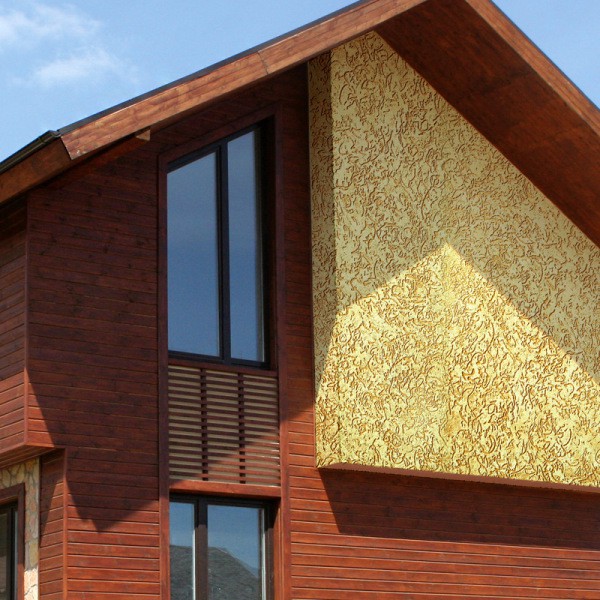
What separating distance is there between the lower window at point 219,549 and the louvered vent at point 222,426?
257mm

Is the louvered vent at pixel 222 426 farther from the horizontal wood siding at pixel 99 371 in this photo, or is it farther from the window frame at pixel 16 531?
the window frame at pixel 16 531

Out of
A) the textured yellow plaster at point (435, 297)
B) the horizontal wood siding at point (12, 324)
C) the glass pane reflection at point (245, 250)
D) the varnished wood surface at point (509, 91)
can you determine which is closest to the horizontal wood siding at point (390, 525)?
the textured yellow plaster at point (435, 297)

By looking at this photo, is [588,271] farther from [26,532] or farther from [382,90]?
[26,532]

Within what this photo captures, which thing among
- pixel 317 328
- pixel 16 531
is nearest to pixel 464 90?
pixel 317 328

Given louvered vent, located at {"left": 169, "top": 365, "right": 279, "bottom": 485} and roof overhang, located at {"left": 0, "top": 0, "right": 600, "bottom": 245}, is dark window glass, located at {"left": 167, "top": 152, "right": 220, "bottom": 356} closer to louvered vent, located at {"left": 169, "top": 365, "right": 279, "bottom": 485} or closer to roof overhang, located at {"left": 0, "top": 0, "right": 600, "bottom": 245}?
louvered vent, located at {"left": 169, "top": 365, "right": 279, "bottom": 485}

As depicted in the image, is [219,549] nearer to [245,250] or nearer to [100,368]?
[100,368]

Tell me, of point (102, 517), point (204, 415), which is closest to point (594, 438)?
point (204, 415)

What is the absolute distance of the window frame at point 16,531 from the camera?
9594 mm

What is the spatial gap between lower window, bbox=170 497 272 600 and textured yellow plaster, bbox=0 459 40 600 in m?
1.07

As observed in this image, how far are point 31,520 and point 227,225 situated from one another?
306 cm

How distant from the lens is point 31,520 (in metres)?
9.59

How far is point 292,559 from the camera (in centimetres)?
1034

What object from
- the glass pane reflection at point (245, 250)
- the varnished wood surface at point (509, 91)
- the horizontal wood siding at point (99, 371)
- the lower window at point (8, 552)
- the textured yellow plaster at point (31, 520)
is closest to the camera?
the horizontal wood siding at point (99, 371)

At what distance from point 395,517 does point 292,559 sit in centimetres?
118
